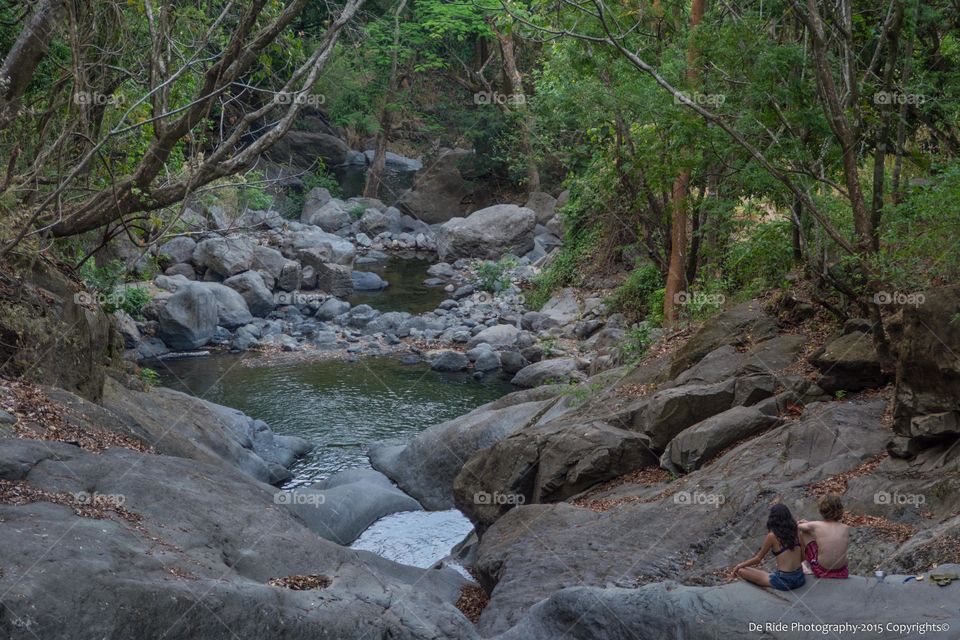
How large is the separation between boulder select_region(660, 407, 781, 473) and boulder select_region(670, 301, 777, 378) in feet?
5.98

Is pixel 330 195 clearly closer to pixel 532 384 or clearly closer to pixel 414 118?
A: pixel 414 118

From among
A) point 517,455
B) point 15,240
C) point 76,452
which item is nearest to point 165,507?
point 76,452

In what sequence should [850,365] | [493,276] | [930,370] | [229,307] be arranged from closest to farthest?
[930,370], [850,365], [229,307], [493,276]

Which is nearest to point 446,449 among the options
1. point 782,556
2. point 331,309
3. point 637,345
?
point 637,345

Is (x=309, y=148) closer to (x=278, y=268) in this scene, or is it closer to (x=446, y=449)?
(x=278, y=268)

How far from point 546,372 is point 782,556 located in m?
12.4

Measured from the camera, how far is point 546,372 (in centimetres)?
1812

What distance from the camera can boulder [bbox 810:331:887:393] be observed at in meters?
9.28

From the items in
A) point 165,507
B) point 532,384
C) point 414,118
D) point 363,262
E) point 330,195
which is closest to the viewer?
point 165,507

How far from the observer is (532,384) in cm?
1819

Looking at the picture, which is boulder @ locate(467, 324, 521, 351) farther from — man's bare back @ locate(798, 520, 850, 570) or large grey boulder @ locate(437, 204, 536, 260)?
man's bare back @ locate(798, 520, 850, 570)

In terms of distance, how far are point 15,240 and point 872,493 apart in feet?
25.3


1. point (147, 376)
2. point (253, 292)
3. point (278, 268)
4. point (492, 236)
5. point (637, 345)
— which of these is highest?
point (637, 345)

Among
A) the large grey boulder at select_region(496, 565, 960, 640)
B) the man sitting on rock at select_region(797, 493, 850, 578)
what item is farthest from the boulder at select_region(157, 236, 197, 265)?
the man sitting on rock at select_region(797, 493, 850, 578)
